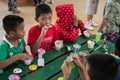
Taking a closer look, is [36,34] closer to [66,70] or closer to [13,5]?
[66,70]

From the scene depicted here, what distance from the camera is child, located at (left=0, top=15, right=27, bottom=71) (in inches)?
81.9

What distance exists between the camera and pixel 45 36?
Result: 2529mm

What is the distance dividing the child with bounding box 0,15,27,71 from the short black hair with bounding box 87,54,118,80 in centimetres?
82

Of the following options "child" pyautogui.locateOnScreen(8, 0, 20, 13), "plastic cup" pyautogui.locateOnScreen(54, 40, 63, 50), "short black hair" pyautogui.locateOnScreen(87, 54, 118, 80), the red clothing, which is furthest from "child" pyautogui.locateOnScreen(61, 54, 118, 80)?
"child" pyautogui.locateOnScreen(8, 0, 20, 13)

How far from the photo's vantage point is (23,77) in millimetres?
1940

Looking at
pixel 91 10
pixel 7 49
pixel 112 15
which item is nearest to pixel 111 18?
pixel 112 15

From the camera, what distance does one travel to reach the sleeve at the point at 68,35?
2.53 m

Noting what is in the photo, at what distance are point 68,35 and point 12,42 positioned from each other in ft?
2.17

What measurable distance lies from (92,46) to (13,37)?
868mm

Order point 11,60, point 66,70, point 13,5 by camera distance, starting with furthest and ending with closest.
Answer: point 13,5 → point 11,60 → point 66,70

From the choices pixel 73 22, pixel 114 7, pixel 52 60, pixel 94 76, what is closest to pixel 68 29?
pixel 73 22

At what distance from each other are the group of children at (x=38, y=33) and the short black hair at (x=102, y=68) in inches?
32.3

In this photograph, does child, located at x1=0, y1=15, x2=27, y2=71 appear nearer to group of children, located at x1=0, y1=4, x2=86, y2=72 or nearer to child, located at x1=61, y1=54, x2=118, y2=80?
group of children, located at x1=0, y1=4, x2=86, y2=72

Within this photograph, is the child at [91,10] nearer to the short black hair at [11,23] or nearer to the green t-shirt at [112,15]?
the green t-shirt at [112,15]
